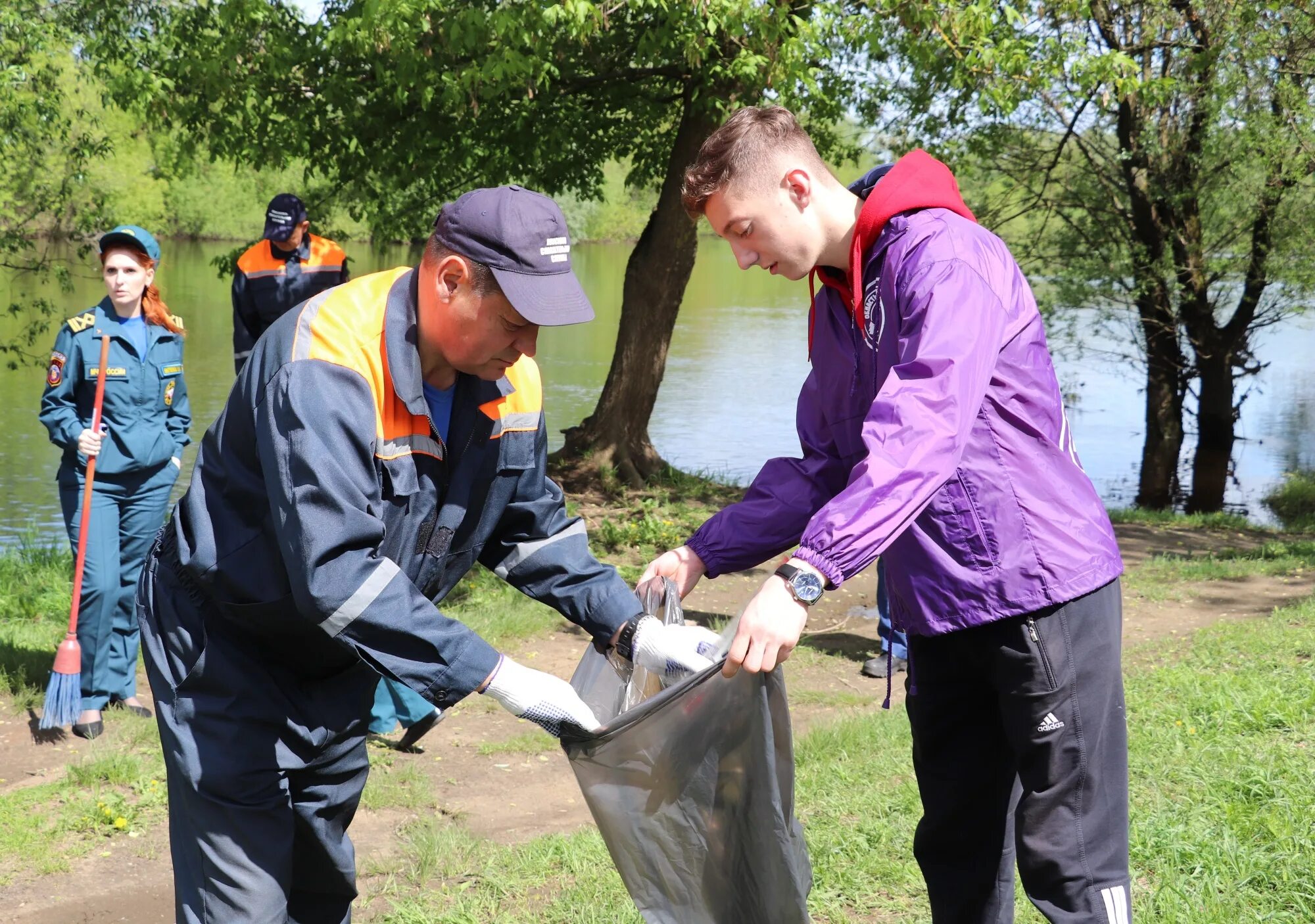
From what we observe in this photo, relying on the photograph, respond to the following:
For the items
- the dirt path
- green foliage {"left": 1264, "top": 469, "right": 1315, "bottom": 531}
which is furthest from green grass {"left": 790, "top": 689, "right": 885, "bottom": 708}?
green foliage {"left": 1264, "top": 469, "right": 1315, "bottom": 531}

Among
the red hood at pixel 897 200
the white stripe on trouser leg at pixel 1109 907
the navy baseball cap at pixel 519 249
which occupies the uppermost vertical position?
the red hood at pixel 897 200

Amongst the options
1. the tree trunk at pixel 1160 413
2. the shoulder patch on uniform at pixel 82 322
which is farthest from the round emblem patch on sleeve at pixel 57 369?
the tree trunk at pixel 1160 413

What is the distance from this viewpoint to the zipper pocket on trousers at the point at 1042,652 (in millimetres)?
2299

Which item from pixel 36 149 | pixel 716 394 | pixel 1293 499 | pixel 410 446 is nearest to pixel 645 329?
pixel 36 149

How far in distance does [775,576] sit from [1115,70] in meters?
8.87

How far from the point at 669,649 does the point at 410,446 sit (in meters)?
0.76

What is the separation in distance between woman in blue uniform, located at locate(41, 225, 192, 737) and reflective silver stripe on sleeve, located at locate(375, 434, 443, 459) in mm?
3205

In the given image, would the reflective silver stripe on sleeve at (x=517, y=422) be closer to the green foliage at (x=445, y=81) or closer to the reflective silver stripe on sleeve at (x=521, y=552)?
the reflective silver stripe on sleeve at (x=521, y=552)

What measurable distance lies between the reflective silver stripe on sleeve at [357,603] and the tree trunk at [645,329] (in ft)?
28.4

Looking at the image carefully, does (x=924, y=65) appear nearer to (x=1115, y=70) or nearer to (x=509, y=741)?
(x=1115, y=70)

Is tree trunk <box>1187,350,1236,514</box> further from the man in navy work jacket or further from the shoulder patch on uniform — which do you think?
the man in navy work jacket

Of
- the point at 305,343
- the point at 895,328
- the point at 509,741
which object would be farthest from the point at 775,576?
the point at 509,741

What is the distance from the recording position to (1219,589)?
7930 millimetres

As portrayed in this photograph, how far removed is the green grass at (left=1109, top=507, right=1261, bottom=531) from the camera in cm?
1187
